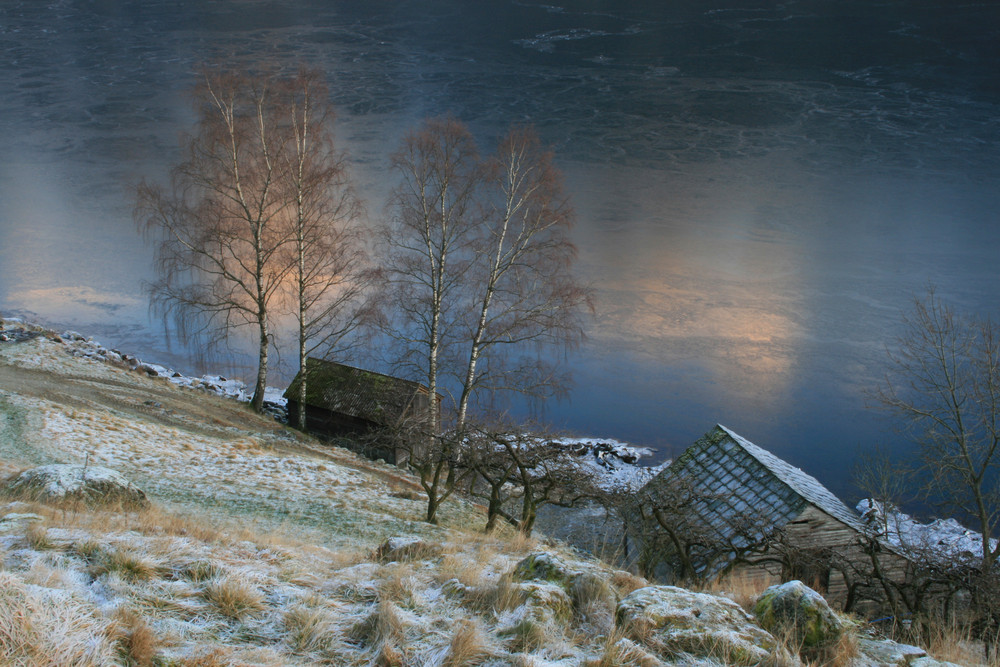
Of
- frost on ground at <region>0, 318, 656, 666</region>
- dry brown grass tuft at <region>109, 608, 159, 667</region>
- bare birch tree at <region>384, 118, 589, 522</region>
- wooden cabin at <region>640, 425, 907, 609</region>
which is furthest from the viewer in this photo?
bare birch tree at <region>384, 118, 589, 522</region>

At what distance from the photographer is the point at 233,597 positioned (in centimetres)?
530

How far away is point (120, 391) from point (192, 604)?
15209mm

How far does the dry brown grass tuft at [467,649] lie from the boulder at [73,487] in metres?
5.81

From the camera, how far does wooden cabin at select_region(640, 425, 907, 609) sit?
9367mm

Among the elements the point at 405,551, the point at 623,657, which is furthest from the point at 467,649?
the point at 405,551

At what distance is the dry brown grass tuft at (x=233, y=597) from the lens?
521cm

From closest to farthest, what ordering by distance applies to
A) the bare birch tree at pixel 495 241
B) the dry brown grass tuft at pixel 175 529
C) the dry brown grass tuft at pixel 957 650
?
the dry brown grass tuft at pixel 957 650 < the dry brown grass tuft at pixel 175 529 < the bare birch tree at pixel 495 241

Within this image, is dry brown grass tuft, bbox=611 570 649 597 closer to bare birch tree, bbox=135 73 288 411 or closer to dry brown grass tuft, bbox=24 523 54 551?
dry brown grass tuft, bbox=24 523 54 551

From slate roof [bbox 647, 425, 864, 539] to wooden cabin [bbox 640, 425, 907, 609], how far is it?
0.02 m

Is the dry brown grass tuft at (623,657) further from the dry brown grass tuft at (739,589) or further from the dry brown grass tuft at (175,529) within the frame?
the dry brown grass tuft at (175,529)

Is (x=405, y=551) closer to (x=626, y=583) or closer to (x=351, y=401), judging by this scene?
(x=626, y=583)

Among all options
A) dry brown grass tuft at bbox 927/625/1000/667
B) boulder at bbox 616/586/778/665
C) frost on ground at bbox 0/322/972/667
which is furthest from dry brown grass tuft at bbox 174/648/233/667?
dry brown grass tuft at bbox 927/625/1000/667

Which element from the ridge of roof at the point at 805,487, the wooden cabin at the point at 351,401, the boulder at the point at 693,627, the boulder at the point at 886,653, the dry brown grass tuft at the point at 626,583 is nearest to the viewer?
the boulder at the point at 693,627

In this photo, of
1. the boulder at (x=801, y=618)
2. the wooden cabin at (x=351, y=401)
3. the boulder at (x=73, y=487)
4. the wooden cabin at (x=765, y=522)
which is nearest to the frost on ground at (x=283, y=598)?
the boulder at (x=73, y=487)
